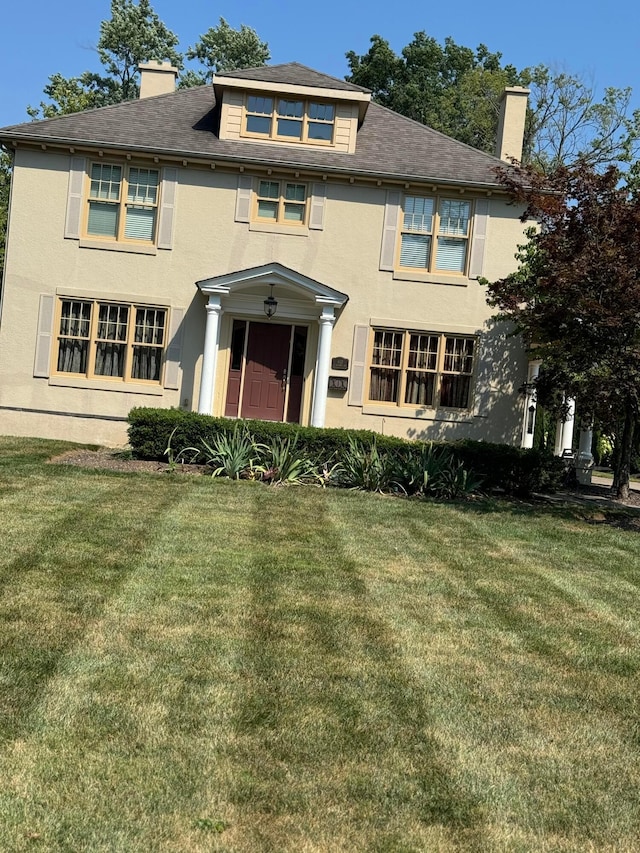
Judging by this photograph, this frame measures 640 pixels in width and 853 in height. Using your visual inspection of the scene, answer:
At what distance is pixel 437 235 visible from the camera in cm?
1634

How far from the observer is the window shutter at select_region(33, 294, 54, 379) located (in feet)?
52.6

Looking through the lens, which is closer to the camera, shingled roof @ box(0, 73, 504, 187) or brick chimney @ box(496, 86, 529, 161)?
shingled roof @ box(0, 73, 504, 187)

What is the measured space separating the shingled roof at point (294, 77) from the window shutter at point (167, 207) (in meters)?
2.18

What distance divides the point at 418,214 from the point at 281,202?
266cm

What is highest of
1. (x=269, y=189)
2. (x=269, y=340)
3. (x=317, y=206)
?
(x=269, y=189)

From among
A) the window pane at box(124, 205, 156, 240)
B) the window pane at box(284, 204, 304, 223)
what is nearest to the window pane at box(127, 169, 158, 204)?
the window pane at box(124, 205, 156, 240)

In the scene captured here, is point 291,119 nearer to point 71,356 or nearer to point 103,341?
point 103,341

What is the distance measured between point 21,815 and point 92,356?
1369 cm

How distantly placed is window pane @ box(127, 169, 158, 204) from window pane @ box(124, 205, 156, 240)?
17cm

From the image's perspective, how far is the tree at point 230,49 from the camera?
4006cm

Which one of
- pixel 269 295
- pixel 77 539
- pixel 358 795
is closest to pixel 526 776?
pixel 358 795

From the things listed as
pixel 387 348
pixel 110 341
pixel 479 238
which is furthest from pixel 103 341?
pixel 479 238

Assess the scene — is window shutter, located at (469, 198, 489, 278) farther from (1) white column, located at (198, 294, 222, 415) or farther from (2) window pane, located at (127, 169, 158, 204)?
(2) window pane, located at (127, 169, 158, 204)

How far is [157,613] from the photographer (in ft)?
18.3
